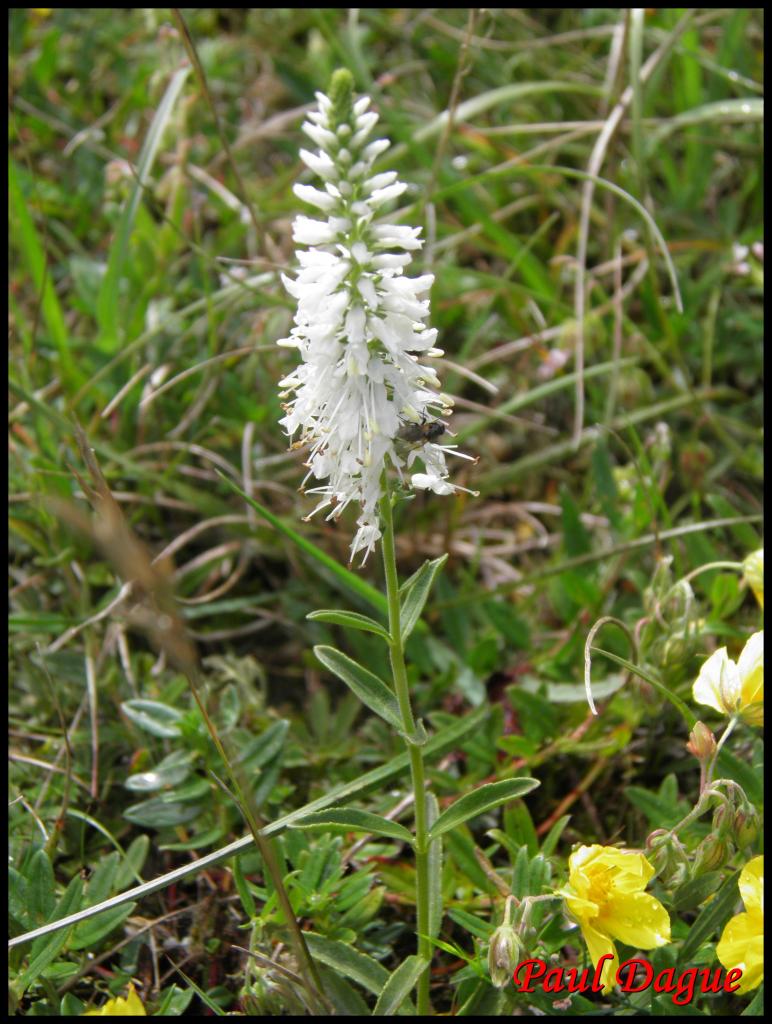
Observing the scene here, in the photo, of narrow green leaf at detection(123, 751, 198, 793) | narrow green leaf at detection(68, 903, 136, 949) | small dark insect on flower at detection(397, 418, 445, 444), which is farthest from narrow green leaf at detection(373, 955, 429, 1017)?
small dark insect on flower at detection(397, 418, 445, 444)

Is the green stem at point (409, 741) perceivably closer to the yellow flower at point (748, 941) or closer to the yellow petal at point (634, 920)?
the yellow petal at point (634, 920)

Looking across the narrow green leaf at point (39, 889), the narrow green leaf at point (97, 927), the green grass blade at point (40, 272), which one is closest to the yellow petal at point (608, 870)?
the narrow green leaf at point (97, 927)

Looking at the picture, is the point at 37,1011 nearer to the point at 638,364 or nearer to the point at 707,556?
the point at 707,556

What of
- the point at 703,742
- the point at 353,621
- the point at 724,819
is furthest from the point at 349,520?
the point at 724,819

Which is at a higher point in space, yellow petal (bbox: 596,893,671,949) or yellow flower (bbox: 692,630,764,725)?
yellow flower (bbox: 692,630,764,725)

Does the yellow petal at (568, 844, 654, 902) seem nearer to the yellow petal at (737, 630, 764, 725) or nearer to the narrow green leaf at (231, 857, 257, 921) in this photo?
the yellow petal at (737, 630, 764, 725)

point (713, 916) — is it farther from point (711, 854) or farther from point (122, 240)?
point (122, 240)

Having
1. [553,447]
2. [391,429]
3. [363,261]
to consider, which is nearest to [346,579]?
[391,429]
